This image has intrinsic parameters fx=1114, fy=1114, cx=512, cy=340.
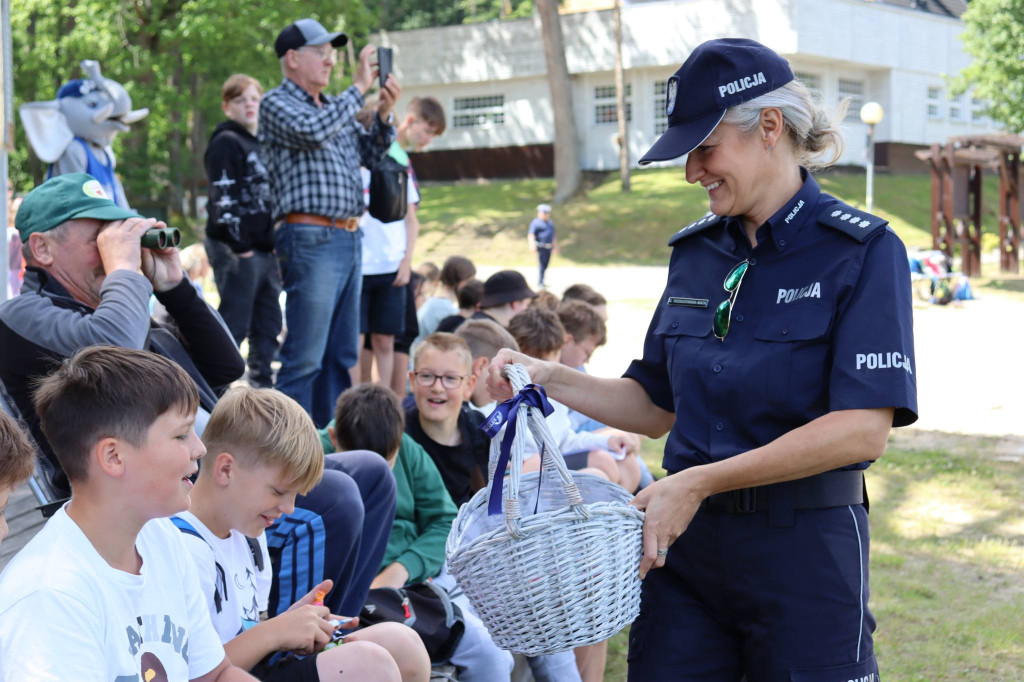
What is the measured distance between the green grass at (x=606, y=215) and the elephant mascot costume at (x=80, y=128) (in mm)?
20459

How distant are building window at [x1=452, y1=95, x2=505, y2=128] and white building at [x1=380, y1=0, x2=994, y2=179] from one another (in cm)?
4

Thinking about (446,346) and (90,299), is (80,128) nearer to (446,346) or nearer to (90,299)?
(446,346)

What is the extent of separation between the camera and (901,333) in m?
2.38

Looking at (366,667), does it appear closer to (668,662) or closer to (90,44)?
(668,662)

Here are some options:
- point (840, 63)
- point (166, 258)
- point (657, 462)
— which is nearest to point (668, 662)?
point (166, 258)

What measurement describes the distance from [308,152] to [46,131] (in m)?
1.98

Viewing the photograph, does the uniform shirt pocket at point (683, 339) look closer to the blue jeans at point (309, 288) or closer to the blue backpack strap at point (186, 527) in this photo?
the blue backpack strap at point (186, 527)

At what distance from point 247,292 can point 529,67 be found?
3408 cm

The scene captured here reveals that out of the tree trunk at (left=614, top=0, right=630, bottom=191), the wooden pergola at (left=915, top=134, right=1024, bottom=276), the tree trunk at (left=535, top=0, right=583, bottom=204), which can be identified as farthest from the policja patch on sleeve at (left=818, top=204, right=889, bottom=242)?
the tree trunk at (left=535, top=0, right=583, bottom=204)

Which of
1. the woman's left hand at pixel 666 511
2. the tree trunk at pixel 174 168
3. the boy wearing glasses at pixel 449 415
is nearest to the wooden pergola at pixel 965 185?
the tree trunk at pixel 174 168

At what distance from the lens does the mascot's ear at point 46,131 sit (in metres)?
6.76

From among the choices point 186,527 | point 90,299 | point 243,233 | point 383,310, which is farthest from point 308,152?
point 186,527

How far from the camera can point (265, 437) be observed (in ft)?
9.62

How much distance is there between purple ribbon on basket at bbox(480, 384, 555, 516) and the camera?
2.47m
